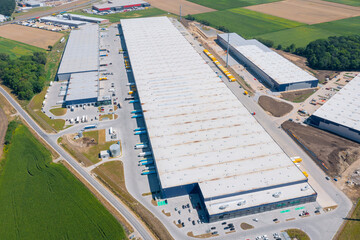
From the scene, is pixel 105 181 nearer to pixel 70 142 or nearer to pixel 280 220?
pixel 70 142

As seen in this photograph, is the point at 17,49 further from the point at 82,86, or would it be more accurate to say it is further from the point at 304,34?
the point at 304,34

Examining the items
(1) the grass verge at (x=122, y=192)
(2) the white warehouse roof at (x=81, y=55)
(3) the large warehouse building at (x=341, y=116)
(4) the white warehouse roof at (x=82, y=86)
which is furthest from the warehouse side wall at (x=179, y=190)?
(2) the white warehouse roof at (x=81, y=55)

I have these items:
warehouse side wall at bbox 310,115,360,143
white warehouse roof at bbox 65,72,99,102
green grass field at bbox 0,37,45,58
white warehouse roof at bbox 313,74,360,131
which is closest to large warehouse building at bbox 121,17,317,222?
white warehouse roof at bbox 65,72,99,102

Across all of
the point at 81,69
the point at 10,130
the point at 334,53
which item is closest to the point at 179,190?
the point at 10,130

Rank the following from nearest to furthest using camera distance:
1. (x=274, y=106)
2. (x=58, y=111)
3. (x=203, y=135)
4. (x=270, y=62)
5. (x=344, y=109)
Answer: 1. (x=203, y=135)
2. (x=344, y=109)
3. (x=274, y=106)
4. (x=58, y=111)
5. (x=270, y=62)

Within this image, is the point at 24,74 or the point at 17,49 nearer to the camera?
the point at 24,74

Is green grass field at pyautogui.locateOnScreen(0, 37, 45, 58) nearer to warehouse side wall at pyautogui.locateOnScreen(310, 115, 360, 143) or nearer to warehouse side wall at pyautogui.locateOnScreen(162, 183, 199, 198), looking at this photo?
warehouse side wall at pyautogui.locateOnScreen(162, 183, 199, 198)

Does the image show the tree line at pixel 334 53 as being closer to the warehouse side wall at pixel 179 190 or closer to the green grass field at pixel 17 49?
the warehouse side wall at pixel 179 190
